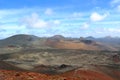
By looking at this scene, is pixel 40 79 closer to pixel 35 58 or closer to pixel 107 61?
pixel 107 61

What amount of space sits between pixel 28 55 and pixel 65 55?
46.9 feet

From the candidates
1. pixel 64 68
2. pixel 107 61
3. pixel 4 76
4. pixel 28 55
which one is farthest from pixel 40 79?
pixel 28 55

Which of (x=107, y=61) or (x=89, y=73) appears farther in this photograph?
(x=107, y=61)

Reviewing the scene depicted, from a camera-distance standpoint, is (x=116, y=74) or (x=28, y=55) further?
(x=28, y=55)

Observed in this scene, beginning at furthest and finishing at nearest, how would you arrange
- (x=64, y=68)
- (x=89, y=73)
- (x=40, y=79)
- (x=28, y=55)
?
(x=28, y=55) → (x=64, y=68) → (x=89, y=73) → (x=40, y=79)

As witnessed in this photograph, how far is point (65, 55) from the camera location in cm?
12112

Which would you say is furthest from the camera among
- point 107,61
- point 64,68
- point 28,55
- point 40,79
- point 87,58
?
point 28,55

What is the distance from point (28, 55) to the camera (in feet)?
394

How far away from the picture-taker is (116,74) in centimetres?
7638

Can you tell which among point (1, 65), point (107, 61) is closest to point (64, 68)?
point (1, 65)

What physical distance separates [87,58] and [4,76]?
73.0m

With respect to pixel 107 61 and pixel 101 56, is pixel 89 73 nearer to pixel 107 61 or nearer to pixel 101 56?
pixel 107 61

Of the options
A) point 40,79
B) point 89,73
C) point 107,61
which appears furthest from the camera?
point 107,61

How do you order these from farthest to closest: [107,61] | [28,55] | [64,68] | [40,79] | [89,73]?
[28,55] → [107,61] → [64,68] → [89,73] → [40,79]
